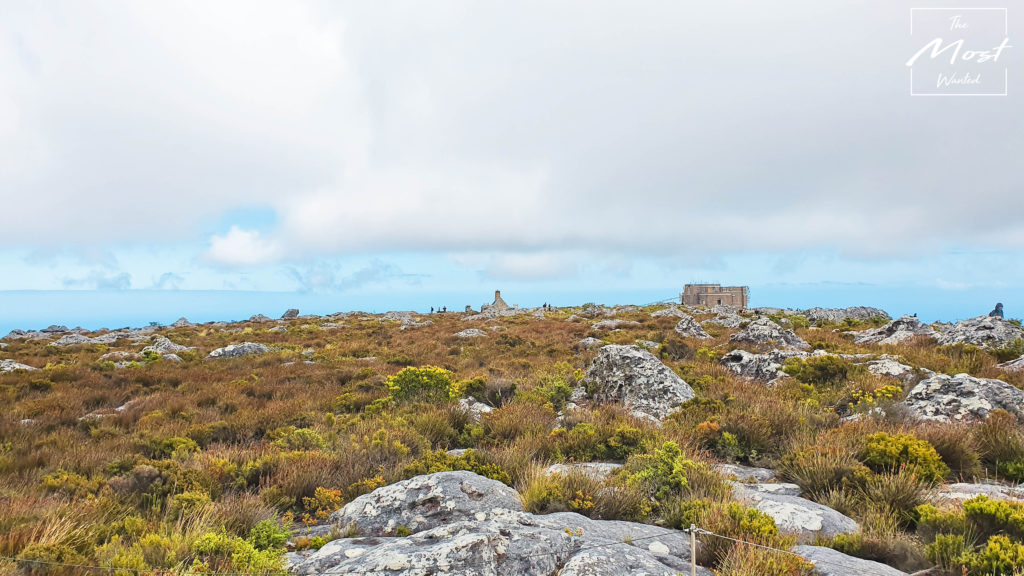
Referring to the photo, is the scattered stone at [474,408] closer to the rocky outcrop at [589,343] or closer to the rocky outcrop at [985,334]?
the rocky outcrop at [589,343]

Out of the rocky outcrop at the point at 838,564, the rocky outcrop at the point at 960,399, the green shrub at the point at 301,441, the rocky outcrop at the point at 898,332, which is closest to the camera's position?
the rocky outcrop at the point at 838,564

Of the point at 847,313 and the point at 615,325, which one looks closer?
the point at 615,325

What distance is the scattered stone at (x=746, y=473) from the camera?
6.95 m

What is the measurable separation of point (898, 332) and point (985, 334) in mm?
3013

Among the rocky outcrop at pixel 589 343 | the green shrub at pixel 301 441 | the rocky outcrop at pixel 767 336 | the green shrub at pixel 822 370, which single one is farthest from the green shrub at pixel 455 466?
the rocky outcrop at pixel 767 336

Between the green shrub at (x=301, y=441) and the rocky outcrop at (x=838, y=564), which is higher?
the rocky outcrop at (x=838, y=564)

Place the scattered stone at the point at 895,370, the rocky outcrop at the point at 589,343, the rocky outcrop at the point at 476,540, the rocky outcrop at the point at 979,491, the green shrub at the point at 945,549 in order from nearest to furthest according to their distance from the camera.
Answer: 1. the rocky outcrop at the point at 476,540
2. the green shrub at the point at 945,549
3. the rocky outcrop at the point at 979,491
4. the scattered stone at the point at 895,370
5. the rocky outcrop at the point at 589,343

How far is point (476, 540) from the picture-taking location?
3.81m

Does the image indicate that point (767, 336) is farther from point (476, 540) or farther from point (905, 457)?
point (476, 540)

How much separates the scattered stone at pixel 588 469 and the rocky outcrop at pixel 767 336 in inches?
560

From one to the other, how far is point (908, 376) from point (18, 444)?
20360mm

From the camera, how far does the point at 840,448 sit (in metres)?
6.86

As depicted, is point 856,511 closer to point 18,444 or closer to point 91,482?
point 91,482

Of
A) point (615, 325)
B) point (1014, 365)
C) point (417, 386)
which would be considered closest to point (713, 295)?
point (615, 325)
